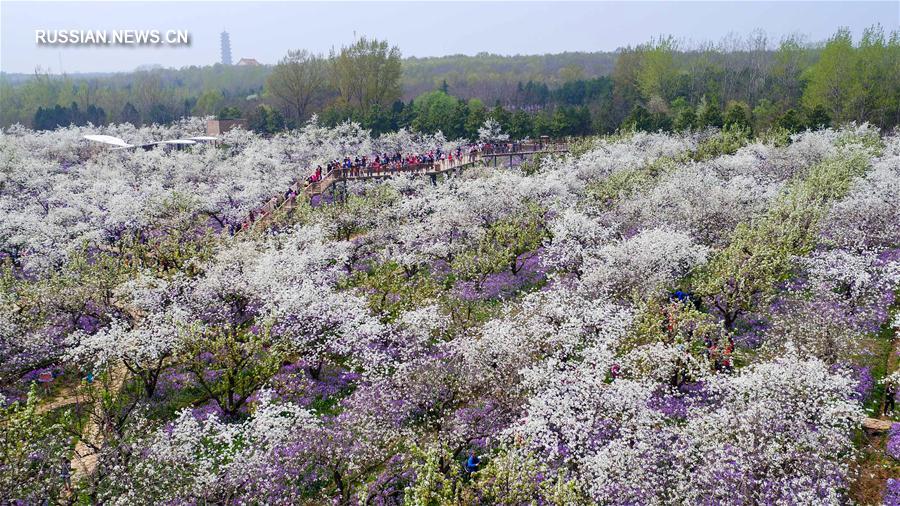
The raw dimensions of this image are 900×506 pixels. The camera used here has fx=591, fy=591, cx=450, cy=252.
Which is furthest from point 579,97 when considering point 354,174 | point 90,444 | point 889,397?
point 90,444

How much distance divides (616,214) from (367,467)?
29267mm

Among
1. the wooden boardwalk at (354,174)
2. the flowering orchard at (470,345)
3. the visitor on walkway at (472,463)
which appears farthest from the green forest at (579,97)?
the visitor on walkway at (472,463)

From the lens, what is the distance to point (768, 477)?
16.7 meters

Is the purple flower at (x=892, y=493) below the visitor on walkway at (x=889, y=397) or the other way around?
below

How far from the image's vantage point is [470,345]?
24.0 m

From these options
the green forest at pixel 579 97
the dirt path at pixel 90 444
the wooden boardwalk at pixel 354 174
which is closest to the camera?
the dirt path at pixel 90 444

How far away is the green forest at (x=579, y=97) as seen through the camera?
79062 mm

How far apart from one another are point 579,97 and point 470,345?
107819 millimetres

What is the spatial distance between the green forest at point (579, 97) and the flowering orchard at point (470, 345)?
2896 cm

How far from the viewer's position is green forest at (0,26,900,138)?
79.1 meters

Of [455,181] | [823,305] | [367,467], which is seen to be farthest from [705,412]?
[455,181]

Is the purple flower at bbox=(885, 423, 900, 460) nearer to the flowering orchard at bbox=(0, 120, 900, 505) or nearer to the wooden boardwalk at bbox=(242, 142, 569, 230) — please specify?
the flowering orchard at bbox=(0, 120, 900, 505)

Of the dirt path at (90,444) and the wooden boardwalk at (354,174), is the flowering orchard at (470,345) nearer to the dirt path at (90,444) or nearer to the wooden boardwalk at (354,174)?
the dirt path at (90,444)

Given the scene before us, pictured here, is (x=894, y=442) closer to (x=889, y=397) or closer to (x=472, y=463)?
(x=889, y=397)
